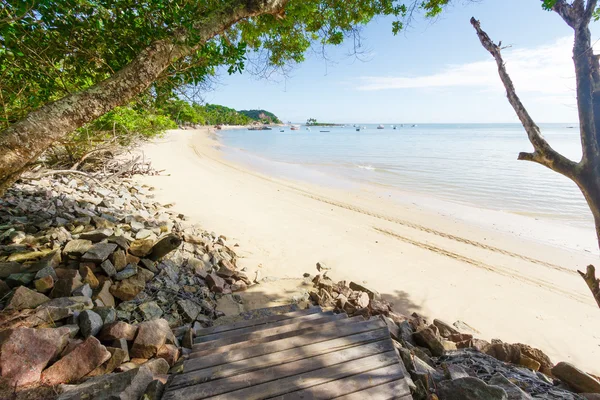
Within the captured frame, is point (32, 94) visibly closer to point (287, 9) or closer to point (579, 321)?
point (287, 9)

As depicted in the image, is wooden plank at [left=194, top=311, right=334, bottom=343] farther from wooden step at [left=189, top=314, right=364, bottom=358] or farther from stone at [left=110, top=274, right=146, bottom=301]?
stone at [left=110, top=274, right=146, bottom=301]

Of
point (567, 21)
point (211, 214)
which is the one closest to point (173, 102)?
point (211, 214)

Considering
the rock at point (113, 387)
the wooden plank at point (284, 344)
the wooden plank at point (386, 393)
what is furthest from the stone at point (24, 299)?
the wooden plank at point (386, 393)

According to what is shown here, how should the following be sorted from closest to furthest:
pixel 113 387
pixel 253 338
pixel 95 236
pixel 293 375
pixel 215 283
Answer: pixel 113 387
pixel 293 375
pixel 253 338
pixel 95 236
pixel 215 283

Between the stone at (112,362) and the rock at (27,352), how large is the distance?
0.33 metres

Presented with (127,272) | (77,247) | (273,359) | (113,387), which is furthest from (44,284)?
(273,359)

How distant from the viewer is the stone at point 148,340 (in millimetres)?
2363

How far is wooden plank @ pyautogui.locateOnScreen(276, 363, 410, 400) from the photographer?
5.97 feet

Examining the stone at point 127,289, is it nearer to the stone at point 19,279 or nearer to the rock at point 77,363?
the stone at point 19,279

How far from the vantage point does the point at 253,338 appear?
2615mm

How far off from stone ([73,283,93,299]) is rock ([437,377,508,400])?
3.54 m

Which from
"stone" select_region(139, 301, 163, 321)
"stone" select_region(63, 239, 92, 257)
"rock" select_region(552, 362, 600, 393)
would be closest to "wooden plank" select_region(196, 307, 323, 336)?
"stone" select_region(139, 301, 163, 321)

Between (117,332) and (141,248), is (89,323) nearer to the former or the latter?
(117,332)

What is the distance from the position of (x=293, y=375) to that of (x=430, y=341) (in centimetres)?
212
